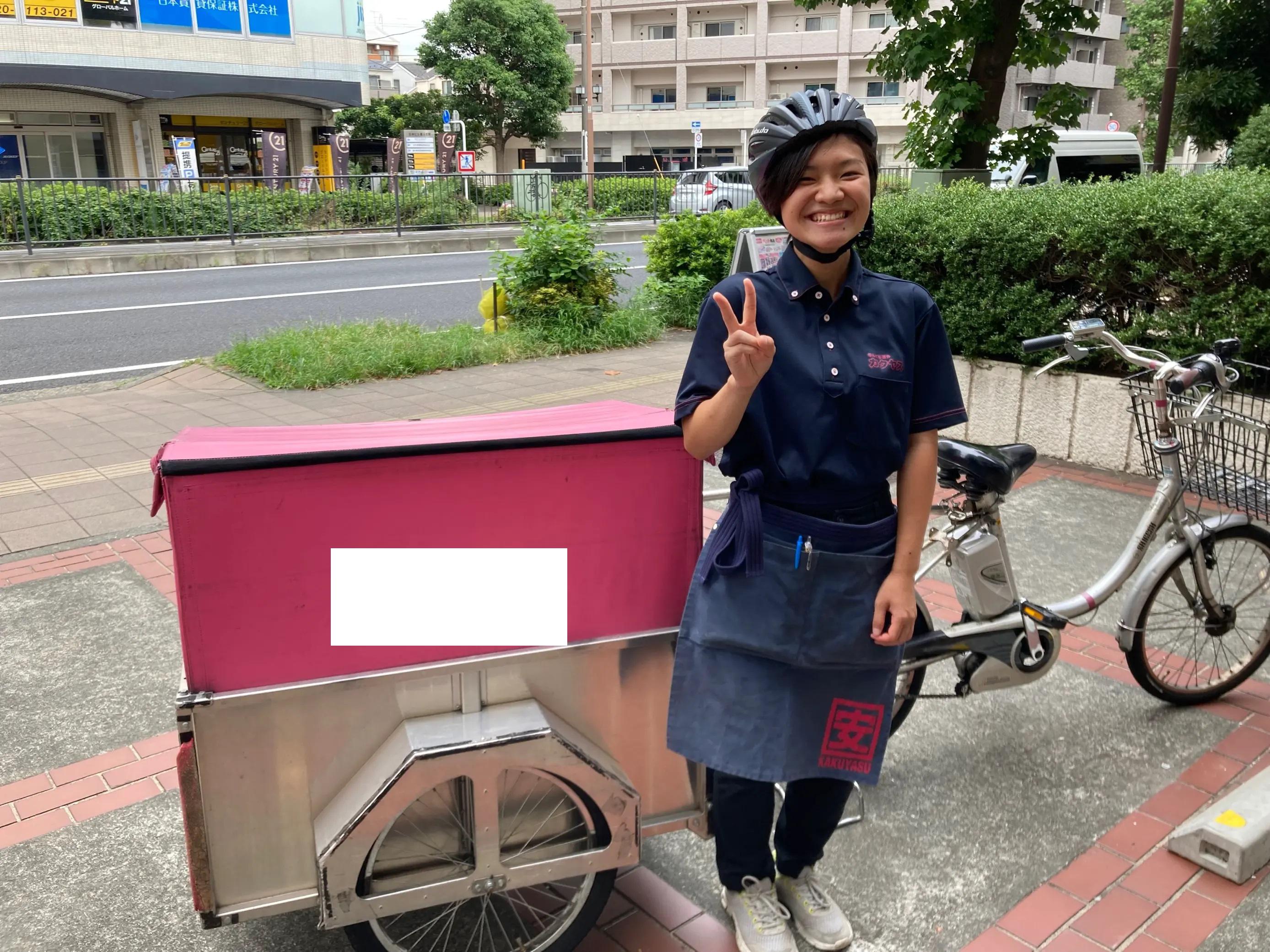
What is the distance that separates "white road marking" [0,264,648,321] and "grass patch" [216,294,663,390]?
2.72 metres

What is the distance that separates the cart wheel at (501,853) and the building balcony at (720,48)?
191 ft

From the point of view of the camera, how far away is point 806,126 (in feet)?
6.83

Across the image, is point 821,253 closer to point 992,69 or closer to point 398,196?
point 992,69

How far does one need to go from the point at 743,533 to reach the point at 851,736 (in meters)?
0.55

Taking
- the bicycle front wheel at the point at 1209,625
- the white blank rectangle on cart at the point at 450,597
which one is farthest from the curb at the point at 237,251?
the white blank rectangle on cart at the point at 450,597

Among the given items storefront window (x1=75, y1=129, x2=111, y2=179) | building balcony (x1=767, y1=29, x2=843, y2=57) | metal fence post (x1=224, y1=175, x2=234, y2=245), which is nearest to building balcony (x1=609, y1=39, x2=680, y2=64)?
building balcony (x1=767, y1=29, x2=843, y2=57)

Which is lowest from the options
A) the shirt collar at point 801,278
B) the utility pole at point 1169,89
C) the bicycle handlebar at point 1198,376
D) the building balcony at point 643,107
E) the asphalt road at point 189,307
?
the asphalt road at point 189,307

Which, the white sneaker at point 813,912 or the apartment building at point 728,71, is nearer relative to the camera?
the white sneaker at point 813,912

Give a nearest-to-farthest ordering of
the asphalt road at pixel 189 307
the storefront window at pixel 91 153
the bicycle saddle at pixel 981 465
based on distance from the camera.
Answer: the bicycle saddle at pixel 981 465, the asphalt road at pixel 189 307, the storefront window at pixel 91 153

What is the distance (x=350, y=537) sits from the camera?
213 cm

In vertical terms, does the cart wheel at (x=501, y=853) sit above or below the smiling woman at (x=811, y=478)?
below

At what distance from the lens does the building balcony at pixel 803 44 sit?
53469 mm

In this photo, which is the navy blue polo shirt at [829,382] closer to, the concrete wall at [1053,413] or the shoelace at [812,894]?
the shoelace at [812,894]

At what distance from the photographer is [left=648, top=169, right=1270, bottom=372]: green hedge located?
5406 millimetres
